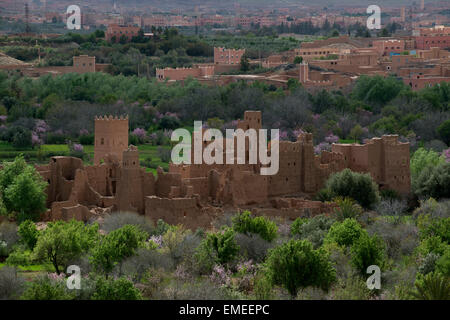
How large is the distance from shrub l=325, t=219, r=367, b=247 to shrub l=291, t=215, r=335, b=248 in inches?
17.7

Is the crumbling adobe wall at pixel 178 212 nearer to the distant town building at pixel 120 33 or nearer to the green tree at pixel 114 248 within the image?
the green tree at pixel 114 248

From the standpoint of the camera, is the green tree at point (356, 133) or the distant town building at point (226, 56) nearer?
the green tree at point (356, 133)

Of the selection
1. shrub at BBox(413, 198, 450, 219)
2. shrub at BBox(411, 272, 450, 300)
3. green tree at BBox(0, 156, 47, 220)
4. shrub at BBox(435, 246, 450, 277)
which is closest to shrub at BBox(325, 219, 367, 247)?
shrub at BBox(435, 246, 450, 277)

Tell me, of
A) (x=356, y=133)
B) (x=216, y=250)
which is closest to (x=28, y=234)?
(x=216, y=250)

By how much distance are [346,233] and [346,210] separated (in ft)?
14.9

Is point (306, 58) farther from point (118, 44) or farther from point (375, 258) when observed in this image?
point (375, 258)

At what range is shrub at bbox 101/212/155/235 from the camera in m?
36.3

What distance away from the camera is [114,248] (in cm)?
3184

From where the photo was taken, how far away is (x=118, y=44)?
365 feet

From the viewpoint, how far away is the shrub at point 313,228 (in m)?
35.6

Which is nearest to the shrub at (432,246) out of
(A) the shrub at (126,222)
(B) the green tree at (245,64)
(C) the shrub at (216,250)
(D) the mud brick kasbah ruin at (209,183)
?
(C) the shrub at (216,250)

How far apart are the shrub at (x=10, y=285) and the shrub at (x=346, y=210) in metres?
13.4

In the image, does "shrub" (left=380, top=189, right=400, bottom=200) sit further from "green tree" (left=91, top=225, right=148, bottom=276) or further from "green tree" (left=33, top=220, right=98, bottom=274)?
"green tree" (left=33, top=220, right=98, bottom=274)
